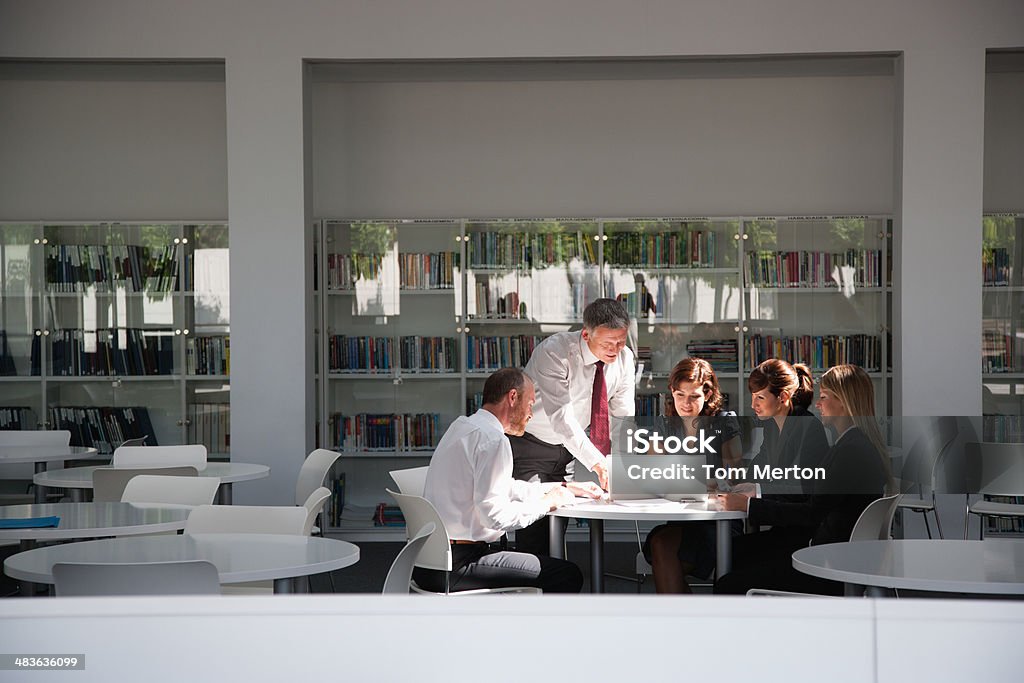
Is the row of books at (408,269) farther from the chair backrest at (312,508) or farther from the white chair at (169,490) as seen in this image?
the chair backrest at (312,508)

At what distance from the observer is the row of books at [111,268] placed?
7410 mm

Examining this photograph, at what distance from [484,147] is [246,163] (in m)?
2.05

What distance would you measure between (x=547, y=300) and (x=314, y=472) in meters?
2.69

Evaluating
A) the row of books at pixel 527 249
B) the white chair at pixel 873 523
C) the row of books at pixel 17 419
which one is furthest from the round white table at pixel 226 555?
the row of books at pixel 17 419

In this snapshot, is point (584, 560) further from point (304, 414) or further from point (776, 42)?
point (776, 42)

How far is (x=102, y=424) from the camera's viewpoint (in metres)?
7.44

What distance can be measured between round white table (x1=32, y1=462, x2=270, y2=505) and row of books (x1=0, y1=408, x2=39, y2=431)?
7.29 ft

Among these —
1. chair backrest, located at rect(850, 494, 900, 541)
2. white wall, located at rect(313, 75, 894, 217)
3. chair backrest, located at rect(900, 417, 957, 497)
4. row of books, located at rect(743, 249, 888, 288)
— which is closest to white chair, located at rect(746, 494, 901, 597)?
chair backrest, located at rect(850, 494, 900, 541)

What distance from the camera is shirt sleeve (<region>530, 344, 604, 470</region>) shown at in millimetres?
4949

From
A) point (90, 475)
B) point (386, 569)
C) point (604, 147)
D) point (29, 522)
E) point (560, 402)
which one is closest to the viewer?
point (29, 522)

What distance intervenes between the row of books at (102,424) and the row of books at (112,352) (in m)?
0.27

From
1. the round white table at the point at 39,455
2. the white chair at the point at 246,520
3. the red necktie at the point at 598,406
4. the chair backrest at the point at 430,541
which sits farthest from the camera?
the round white table at the point at 39,455

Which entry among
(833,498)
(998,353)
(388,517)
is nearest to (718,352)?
(998,353)

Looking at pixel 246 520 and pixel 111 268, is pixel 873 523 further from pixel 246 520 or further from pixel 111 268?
pixel 111 268
